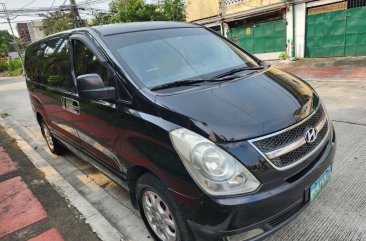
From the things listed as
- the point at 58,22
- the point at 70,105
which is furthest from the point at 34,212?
the point at 58,22

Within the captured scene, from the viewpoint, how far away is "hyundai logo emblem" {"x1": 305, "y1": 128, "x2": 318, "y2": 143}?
2.21 m

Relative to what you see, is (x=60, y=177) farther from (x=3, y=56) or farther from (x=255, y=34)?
(x=3, y=56)

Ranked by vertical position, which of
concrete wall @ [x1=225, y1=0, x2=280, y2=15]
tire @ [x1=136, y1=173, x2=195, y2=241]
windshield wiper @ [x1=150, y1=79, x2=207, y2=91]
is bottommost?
tire @ [x1=136, y1=173, x2=195, y2=241]

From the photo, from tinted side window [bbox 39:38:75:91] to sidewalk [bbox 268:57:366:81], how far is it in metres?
7.99

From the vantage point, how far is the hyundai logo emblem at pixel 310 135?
2209 mm

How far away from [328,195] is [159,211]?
1764 millimetres

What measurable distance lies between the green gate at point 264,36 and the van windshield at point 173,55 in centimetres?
1296

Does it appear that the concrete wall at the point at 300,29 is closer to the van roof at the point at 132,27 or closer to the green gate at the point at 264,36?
the green gate at the point at 264,36

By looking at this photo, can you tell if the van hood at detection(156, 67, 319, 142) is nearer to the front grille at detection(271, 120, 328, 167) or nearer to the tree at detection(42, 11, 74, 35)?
the front grille at detection(271, 120, 328, 167)

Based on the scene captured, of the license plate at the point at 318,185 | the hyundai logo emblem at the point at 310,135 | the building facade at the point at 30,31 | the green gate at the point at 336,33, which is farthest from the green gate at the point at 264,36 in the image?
the building facade at the point at 30,31

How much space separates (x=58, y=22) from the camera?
3909 cm

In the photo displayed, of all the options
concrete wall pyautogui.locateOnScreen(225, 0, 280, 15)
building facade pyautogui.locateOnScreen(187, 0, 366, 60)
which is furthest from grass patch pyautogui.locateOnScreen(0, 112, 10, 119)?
concrete wall pyautogui.locateOnScreen(225, 0, 280, 15)

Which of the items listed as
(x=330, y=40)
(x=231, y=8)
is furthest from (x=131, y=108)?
(x=231, y=8)

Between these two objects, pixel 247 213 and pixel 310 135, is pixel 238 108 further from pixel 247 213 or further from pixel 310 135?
pixel 247 213
